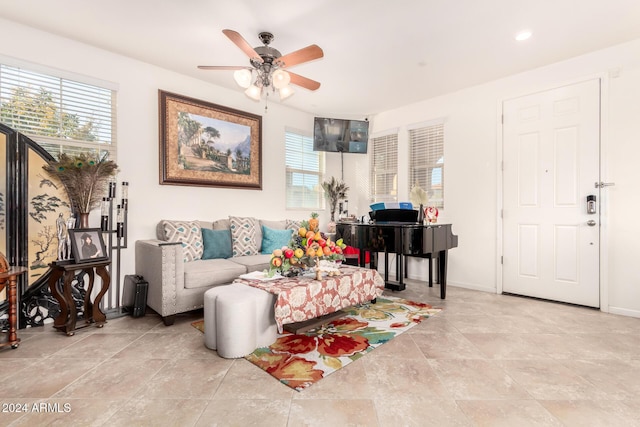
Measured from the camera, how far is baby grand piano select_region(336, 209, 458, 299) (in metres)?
3.26

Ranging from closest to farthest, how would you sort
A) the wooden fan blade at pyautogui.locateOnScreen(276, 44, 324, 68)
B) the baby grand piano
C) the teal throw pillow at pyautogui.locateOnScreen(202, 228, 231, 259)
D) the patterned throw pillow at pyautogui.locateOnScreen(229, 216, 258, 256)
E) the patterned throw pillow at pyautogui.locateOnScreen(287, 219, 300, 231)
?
the wooden fan blade at pyautogui.locateOnScreen(276, 44, 324, 68), the baby grand piano, the teal throw pillow at pyautogui.locateOnScreen(202, 228, 231, 259), the patterned throw pillow at pyautogui.locateOnScreen(229, 216, 258, 256), the patterned throw pillow at pyautogui.locateOnScreen(287, 219, 300, 231)

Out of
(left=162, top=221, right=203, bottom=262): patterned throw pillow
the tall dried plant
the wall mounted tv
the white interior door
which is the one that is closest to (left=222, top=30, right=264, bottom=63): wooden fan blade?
the tall dried plant

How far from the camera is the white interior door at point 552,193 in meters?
3.30

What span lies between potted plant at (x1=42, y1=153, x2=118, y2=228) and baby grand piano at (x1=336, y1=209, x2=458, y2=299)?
2741mm

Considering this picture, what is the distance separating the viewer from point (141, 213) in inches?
138

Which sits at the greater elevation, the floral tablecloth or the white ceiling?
the white ceiling

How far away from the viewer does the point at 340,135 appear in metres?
5.23

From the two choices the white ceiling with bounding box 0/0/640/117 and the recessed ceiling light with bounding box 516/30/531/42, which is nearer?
the white ceiling with bounding box 0/0/640/117

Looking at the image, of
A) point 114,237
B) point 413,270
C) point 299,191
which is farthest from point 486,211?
point 114,237

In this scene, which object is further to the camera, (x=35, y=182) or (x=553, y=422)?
(x=35, y=182)

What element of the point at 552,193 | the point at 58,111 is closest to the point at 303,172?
the point at 58,111

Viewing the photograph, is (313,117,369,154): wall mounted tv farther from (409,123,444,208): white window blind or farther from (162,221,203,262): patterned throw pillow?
(162,221,203,262): patterned throw pillow

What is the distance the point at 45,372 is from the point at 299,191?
3.87 metres

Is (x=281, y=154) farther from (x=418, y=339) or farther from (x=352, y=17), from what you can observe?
(x=418, y=339)
